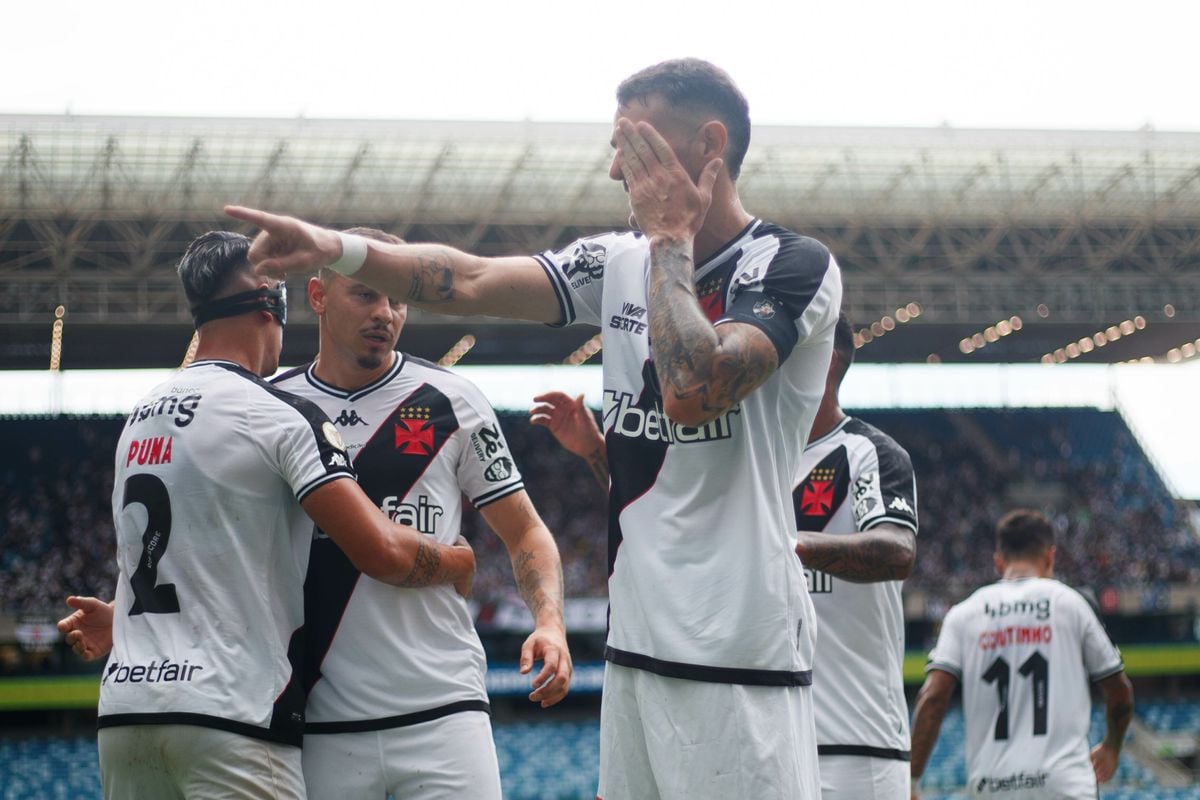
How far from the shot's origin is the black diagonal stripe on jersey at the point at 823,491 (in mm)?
5266

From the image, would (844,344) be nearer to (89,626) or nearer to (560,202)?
(89,626)

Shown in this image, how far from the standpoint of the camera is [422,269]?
3.12 metres

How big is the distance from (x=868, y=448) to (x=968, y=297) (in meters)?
25.0

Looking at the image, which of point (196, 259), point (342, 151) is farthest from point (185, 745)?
point (342, 151)

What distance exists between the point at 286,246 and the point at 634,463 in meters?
Answer: 0.90

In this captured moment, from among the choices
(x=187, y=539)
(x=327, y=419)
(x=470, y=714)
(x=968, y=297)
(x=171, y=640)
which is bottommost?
(x=470, y=714)

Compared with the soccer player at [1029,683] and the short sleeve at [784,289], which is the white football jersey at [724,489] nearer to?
the short sleeve at [784,289]

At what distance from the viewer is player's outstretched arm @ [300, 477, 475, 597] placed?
12.3ft

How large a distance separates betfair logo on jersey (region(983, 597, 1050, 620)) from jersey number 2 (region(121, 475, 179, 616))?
460 cm

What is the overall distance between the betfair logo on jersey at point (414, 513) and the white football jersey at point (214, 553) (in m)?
0.47

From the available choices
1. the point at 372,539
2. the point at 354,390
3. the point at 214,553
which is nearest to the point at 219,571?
the point at 214,553

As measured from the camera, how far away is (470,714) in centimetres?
416

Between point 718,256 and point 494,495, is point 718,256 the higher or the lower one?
the higher one

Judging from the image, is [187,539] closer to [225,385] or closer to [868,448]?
[225,385]
